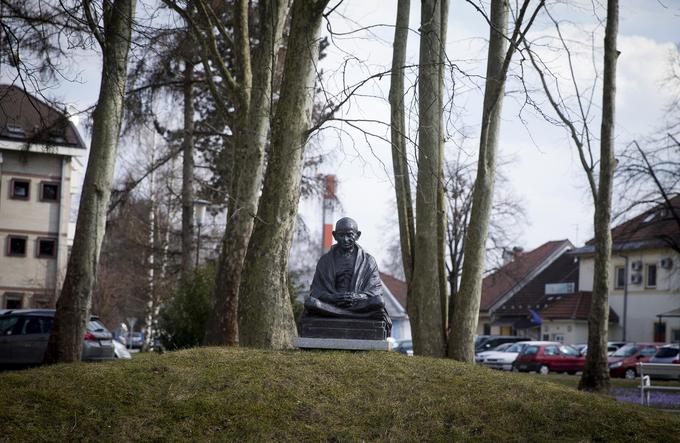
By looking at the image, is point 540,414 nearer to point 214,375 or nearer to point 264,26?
point 214,375

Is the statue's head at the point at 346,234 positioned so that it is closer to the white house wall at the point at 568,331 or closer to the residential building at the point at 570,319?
the residential building at the point at 570,319

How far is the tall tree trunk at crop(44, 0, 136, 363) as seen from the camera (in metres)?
17.2

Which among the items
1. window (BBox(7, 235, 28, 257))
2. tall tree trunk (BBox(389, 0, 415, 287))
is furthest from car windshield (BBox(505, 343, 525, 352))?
window (BBox(7, 235, 28, 257))

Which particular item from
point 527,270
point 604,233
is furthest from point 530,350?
point 527,270

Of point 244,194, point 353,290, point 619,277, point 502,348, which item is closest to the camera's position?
point 353,290

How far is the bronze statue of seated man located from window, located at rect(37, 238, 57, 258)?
4066cm

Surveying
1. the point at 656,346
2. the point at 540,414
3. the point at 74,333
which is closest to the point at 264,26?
the point at 74,333

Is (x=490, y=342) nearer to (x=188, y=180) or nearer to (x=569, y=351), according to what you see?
(x=569, y=351)

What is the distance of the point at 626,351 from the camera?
41.3 meters

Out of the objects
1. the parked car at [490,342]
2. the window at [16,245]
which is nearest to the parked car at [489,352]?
the parked car at [490,342]

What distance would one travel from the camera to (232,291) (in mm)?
20609

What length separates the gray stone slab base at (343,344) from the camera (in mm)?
13867

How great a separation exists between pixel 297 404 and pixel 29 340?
13093 millimetres

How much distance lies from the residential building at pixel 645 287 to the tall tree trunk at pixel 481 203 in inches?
1266
